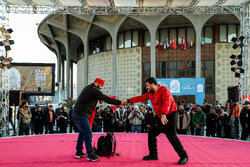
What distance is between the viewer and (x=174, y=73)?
26.4m

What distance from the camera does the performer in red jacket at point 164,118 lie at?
191 inches

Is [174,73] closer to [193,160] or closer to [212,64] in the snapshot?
[212,64]

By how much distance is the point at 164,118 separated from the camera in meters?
4.74

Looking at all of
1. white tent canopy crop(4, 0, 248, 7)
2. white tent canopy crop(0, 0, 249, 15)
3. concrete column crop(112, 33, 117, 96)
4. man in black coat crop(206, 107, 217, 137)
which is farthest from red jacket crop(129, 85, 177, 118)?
concrete column crop(112, 33, 117, 96)

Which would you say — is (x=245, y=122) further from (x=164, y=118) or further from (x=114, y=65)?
(x=114, y=65)

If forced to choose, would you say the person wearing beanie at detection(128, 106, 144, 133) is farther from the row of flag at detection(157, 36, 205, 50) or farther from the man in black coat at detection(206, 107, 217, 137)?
the row of flag at detection(157, 36, 205, 50)

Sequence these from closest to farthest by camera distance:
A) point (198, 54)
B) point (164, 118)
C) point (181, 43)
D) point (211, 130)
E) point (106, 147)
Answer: point (164, 118), point (106, 147), point (211, 130), point (198, 54), point (181, 43)

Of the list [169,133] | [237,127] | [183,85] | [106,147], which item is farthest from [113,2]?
[169,133]

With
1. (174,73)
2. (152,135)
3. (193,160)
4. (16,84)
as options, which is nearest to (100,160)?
(152,135)

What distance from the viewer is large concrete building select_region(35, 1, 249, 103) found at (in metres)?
25.0

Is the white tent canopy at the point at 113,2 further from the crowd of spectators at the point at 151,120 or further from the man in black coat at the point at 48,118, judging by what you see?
the crowd of spectators at the point at 151,120

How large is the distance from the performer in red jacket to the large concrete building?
1996 centimetres

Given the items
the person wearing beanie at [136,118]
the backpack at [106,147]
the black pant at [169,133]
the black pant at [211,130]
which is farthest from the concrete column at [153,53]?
the black pant at [169,133]

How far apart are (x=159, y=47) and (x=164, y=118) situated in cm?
2257
